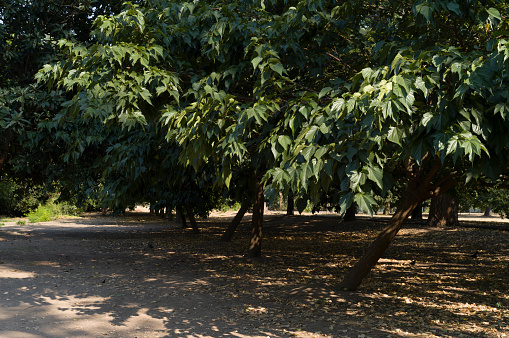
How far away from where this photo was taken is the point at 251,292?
8.35 m

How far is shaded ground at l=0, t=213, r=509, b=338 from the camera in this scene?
604cm

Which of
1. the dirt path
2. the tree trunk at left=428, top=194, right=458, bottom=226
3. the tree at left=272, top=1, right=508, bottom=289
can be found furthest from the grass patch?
the tree at left=272, top=1, right=508, bottom=289

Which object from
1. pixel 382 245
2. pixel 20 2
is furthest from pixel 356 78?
pixel 20 2

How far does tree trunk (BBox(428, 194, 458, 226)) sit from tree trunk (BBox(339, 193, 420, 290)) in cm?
1180

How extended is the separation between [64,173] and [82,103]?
296 inches

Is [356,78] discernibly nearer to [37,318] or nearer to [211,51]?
[211,51]

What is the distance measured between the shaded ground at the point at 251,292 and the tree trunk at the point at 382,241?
10.5 inches

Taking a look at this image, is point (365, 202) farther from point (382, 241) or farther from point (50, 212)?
point (50, 212)

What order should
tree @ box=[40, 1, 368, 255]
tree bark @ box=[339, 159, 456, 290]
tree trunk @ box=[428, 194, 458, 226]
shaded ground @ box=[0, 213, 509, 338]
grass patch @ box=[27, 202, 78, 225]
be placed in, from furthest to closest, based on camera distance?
grass patch @ box=[27, 202, 78, 225] → tree trunk @ box=[428, 194, 458, 226] → tree bark @ box=[339, 159, 456, 290] → shaded ground @ box=[0, 213, 509, 338] → tree @ box=[40, 1, 368, 255]

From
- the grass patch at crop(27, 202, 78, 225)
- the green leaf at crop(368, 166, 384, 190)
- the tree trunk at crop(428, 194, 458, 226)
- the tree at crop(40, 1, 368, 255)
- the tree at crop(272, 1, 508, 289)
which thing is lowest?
the grass patch at crop(27, 202, 78, 225)

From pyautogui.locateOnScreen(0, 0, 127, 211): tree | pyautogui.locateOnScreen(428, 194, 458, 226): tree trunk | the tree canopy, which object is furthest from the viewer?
pyautogui.locateOnScreen(428, 194, 458, 226): tree trunk

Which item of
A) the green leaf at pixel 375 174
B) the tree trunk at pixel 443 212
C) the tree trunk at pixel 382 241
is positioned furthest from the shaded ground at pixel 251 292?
the tree trunk at pixel 443 212

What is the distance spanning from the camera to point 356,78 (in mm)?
4469

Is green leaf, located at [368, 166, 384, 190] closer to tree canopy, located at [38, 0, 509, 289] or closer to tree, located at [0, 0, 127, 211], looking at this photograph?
tree canopy, located at [38, 0, 509, 289]
